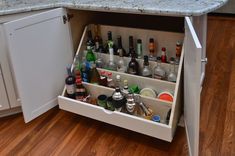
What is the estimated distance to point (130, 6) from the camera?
1.68m

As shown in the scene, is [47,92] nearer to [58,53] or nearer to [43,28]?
[58,53]

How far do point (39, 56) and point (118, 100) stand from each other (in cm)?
59

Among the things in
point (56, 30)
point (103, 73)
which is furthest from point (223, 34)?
point (56, 30)

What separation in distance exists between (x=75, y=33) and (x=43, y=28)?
0.34 metres

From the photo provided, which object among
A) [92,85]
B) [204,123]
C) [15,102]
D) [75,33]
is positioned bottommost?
[204,123]

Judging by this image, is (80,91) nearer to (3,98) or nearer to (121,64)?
(121,64)

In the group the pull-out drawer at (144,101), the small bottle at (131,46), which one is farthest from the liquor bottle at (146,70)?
the small bottle at (131,46)

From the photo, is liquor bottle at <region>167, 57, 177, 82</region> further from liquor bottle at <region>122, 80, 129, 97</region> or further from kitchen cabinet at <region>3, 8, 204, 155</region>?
liquor bottle at <region>122, 80, 129, 97</region>

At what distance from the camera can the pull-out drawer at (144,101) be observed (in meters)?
1.59

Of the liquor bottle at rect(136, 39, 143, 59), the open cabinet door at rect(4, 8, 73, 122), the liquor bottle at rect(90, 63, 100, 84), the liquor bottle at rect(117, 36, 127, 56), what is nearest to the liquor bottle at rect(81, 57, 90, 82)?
the liquor bottle at rect(90, 63, 100, 84)

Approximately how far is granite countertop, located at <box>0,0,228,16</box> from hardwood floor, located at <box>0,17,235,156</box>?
80 centimetres

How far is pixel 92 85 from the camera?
1.88 m

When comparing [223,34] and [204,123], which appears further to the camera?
[223,34]

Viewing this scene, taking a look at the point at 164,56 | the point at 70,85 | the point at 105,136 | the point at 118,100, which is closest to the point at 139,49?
the point at 164,56
